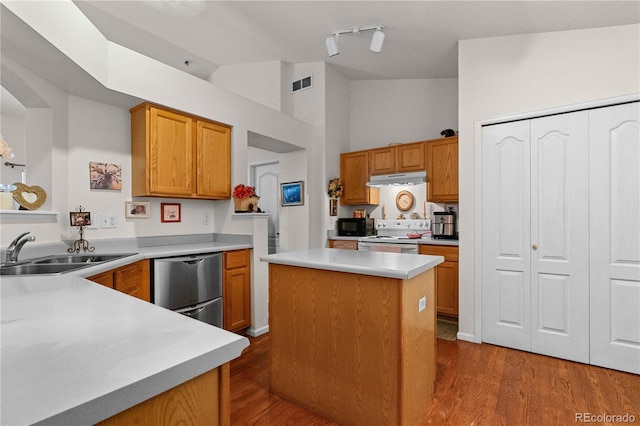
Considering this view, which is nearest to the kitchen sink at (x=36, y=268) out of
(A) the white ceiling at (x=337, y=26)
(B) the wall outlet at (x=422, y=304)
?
(B) the wall outlet at (x=422, y=304)

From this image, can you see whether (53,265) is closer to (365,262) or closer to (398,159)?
(365,262)

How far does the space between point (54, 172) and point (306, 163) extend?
2826mm

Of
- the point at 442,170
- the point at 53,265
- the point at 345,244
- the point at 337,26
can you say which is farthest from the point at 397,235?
the point at 53,265

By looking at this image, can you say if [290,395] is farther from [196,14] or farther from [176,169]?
[196,14]

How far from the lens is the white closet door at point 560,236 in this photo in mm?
2713

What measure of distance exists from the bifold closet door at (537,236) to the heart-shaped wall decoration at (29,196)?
3765 millimetres

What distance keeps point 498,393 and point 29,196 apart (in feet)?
11.9

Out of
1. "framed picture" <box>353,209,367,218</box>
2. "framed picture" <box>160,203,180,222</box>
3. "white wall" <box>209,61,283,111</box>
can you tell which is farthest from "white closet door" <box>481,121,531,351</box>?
"framed picture" <box>160,203,180,222</box>

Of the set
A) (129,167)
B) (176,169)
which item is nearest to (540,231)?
(176,169)

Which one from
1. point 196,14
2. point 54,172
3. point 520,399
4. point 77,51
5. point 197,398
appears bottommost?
point 520,399

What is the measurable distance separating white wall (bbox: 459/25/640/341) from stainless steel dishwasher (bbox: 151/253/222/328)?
2.40 meters

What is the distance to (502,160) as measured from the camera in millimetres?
3062

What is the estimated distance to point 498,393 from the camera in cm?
222

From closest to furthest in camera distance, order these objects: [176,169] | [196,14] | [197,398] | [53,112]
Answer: [197,398] → [53,112] → [176,169] → [196,14]
